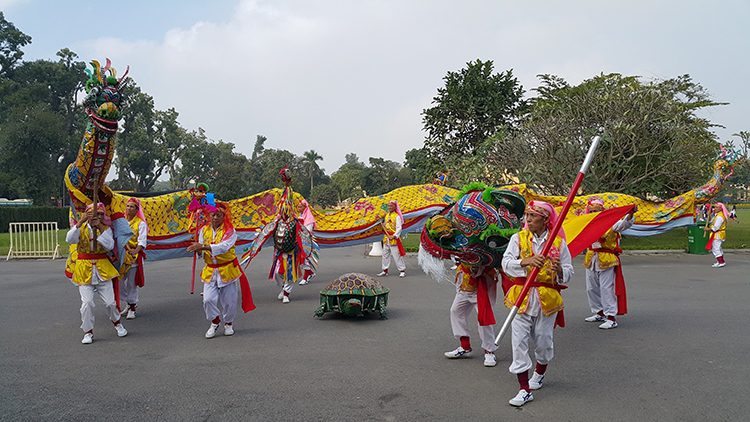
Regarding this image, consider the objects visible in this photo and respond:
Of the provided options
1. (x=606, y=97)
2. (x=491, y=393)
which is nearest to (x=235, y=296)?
(x=491, y=393)

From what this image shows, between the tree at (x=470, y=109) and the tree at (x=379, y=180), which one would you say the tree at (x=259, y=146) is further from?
the tree at (x=470, y=109)

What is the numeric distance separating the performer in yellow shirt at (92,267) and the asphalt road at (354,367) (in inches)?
14.6

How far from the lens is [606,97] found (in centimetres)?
1644

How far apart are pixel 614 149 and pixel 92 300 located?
15327 mm

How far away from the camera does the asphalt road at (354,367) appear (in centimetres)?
393

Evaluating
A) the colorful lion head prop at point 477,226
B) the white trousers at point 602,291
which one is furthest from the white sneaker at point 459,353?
the white trousers at point 602,291

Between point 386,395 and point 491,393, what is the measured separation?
2.92ft

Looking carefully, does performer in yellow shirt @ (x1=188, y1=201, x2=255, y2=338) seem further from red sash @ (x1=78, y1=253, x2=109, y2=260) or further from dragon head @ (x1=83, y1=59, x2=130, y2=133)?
dragon head @ (x1=83, y1=59, x2=130, y2=133)

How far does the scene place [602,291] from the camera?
6742mm

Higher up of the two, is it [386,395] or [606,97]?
[606,97]

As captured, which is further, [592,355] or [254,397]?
[592,355]

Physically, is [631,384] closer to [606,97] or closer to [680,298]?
[680,298]

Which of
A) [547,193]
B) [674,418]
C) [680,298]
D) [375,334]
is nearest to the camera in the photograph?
[674,418]

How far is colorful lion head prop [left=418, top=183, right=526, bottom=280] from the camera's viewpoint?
4.66 m
